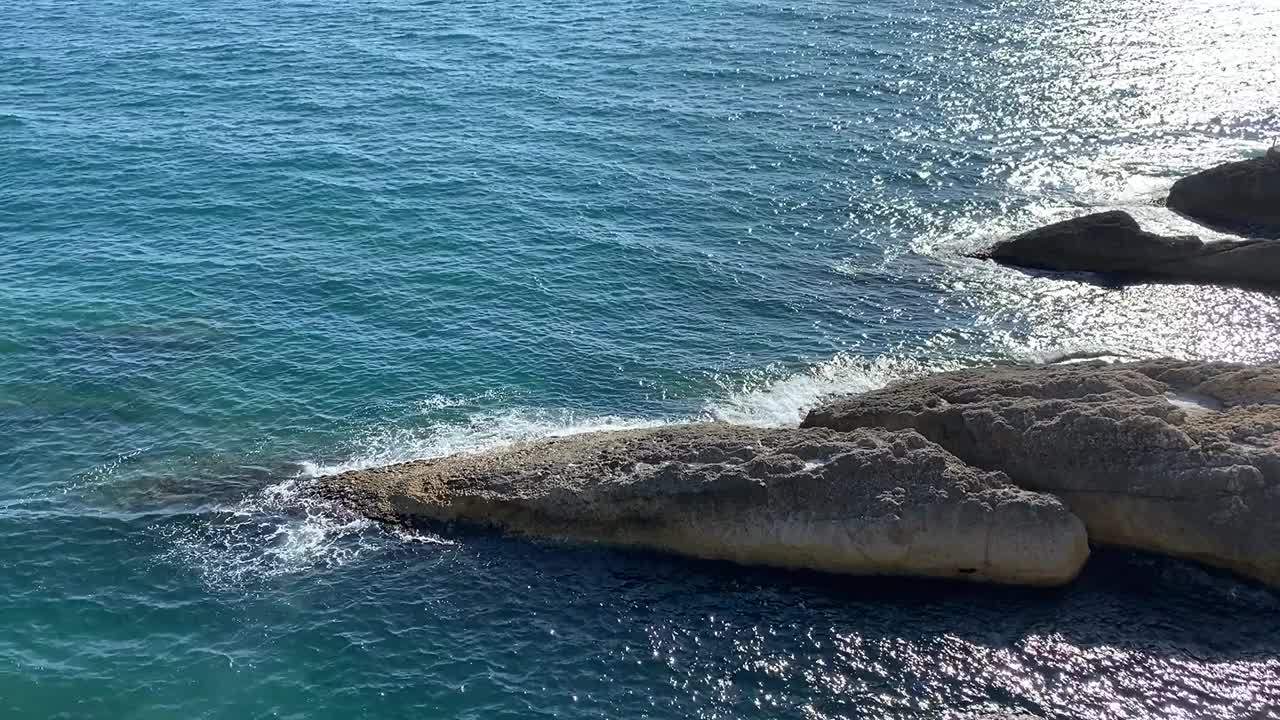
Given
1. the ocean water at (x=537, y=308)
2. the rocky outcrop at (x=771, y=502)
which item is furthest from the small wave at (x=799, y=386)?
the rocky outcrop at (x=771, y=502)

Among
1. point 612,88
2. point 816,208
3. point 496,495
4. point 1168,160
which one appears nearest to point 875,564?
point 496,495

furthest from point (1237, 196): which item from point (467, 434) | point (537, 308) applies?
point (467, 434)

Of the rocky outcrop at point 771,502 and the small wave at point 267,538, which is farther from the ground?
the rocky outcrop at point 771,502

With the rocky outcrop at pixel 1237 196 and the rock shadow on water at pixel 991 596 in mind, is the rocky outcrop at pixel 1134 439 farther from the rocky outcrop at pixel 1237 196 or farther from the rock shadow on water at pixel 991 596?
the rocky outcrop at pixel 1237 196

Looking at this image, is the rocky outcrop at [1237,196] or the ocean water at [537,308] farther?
the rocky outcrop at [1237,196]

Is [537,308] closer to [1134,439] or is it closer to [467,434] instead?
[467,434]

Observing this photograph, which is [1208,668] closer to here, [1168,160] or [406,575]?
[406,575]
